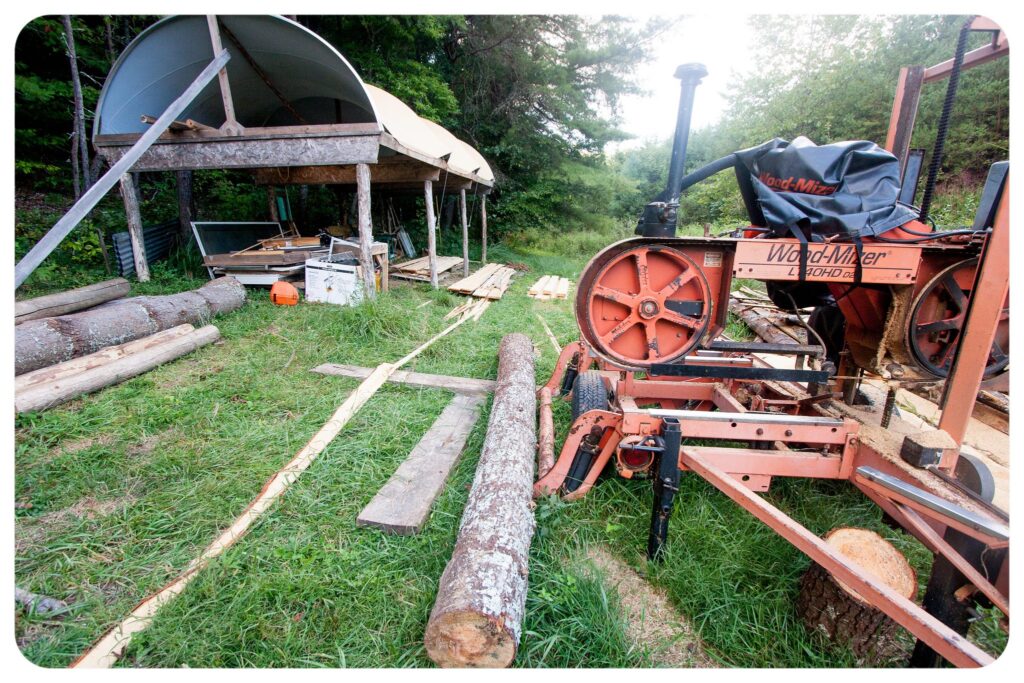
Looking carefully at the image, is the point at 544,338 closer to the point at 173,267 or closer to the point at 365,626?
the point at 365,626

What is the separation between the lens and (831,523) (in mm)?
2791

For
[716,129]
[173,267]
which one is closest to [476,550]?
[173,267]

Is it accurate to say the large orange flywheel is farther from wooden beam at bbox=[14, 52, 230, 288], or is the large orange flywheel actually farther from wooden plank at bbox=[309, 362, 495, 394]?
wooden beam at bbox=[14, 52, 230, 288]

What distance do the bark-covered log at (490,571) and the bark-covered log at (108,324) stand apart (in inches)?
178

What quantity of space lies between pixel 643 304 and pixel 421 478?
72.3 inches

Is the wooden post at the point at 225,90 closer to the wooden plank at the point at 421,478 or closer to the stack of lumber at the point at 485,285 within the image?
the stack of lumber at the point at 485,285

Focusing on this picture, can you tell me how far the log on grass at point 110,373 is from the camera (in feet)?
12.1

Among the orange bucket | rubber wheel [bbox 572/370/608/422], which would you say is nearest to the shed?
the orange bucket

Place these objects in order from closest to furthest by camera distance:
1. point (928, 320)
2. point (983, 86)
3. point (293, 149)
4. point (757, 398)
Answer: point (928, 320) → point (757, 398) → point (293, 149) → point (983, 86)

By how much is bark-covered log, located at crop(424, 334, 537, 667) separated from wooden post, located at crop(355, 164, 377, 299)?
4852 millimetres

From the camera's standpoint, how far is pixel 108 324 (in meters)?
4.93

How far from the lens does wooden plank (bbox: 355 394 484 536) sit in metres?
2.63

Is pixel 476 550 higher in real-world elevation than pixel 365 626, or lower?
higher
